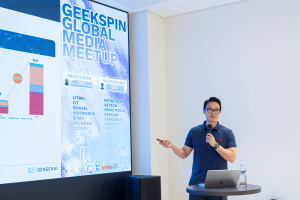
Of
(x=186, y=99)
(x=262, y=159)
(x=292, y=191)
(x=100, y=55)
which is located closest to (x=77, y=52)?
(x=100, y=55)

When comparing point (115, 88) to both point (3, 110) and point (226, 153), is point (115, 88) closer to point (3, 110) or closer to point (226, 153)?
point (3, 110)

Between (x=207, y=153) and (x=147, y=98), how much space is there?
1.83 meters

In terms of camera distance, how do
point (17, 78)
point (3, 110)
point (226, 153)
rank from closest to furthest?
point (226, 153)
point (3, 110)
point (17, 78)

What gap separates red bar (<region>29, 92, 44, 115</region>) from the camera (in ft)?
12.1

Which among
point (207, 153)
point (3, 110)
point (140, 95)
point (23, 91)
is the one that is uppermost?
point (140, 95)

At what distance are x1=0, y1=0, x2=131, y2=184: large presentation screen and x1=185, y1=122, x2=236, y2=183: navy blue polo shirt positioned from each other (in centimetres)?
153

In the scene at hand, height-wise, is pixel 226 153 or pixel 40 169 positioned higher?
pixel 226 153

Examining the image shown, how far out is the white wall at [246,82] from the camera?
4.31 meters

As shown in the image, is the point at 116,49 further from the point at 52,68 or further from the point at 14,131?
the point at 14,131

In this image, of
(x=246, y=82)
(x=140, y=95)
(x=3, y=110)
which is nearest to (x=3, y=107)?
(x=3, y=110)

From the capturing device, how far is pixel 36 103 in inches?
147

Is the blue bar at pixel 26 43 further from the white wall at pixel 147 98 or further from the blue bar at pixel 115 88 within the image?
the white wall at pixel 147 98

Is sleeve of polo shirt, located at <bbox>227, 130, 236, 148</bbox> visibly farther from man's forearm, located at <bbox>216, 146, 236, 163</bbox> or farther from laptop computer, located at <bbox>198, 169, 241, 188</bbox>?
laptop computer, located at <bbox>198, 169, 241, 188</bbox>

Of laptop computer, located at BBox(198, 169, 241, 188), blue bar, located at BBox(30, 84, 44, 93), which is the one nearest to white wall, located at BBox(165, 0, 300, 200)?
laptop computer, located at BBox(198, 169, 241, 188)
